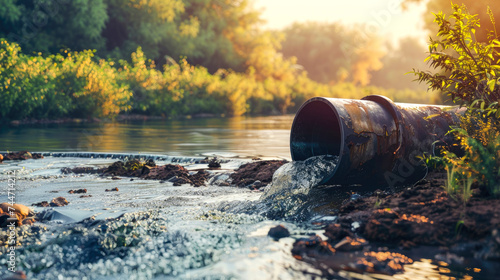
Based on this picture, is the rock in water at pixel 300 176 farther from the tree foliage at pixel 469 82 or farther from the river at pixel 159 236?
the tree foliage at pixel 469 82

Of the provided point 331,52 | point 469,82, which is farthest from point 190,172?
point 331,52

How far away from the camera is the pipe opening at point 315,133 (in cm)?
962

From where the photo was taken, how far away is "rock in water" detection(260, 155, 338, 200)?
8.55 meters

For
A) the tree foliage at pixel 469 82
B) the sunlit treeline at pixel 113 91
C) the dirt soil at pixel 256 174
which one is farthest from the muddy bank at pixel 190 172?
the sunlit treeline at pixel 113 91

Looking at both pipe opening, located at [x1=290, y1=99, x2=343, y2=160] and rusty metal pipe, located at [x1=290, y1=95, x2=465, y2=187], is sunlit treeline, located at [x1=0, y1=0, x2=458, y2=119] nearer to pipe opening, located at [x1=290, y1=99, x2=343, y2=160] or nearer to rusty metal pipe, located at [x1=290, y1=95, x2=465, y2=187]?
pipe opening, located at [x1=290, y1=99, x2=343, y2=160]

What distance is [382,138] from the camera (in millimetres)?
8383

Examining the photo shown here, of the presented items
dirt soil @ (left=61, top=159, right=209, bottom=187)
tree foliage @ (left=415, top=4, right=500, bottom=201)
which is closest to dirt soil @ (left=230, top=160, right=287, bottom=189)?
dirt soil @ (left=61, top=159, right=209, bottom=187)

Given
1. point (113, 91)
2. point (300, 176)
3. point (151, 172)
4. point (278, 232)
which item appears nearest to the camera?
point (278, 232)

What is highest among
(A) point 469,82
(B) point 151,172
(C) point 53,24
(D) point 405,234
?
(C) point 53,24

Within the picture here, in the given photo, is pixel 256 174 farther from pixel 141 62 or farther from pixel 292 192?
pixel 141 62

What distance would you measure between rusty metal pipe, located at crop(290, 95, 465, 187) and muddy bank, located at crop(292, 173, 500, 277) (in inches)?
55.4

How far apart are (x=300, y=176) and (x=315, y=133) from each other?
1275 millimetres

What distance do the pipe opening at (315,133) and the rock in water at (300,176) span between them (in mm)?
438

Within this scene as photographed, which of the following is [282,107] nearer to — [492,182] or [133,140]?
[133,140]
